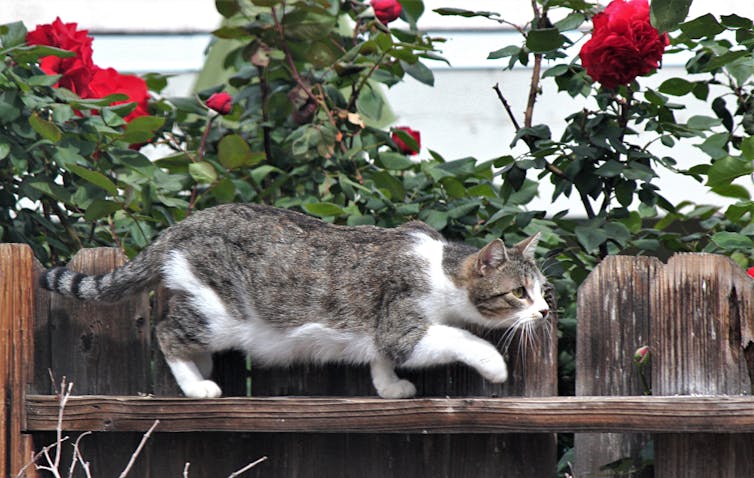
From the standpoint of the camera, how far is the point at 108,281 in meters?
2.22

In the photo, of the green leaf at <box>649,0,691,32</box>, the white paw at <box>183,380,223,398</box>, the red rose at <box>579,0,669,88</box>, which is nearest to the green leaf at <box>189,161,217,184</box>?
the white paw at <box>183,380,223,398</box>

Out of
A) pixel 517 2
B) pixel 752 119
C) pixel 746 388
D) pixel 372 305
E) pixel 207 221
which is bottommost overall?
pixel 746 388

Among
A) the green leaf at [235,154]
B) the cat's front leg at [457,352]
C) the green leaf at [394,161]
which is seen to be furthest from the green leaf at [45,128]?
the cat's front leg at [457,352]

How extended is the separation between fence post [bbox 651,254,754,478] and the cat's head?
241mm

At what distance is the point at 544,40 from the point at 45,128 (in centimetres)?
108

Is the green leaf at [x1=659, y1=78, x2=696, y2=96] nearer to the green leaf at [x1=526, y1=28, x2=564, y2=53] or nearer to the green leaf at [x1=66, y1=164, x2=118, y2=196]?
the green leaf at [x1=526, y1=28, x2=564, y2=53]

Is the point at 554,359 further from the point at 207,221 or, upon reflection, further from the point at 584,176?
the point at 207,221

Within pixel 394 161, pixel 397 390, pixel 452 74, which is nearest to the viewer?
pixel 397 390

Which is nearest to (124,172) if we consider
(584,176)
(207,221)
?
(207,221)

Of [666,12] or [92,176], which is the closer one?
[666,12]

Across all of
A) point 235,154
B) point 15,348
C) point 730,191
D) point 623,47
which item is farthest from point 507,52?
point 15,348

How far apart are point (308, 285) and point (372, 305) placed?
0.14 metres

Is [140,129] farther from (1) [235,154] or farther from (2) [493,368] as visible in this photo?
(2) [493,368]

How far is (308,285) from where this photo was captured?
7.27 ft
